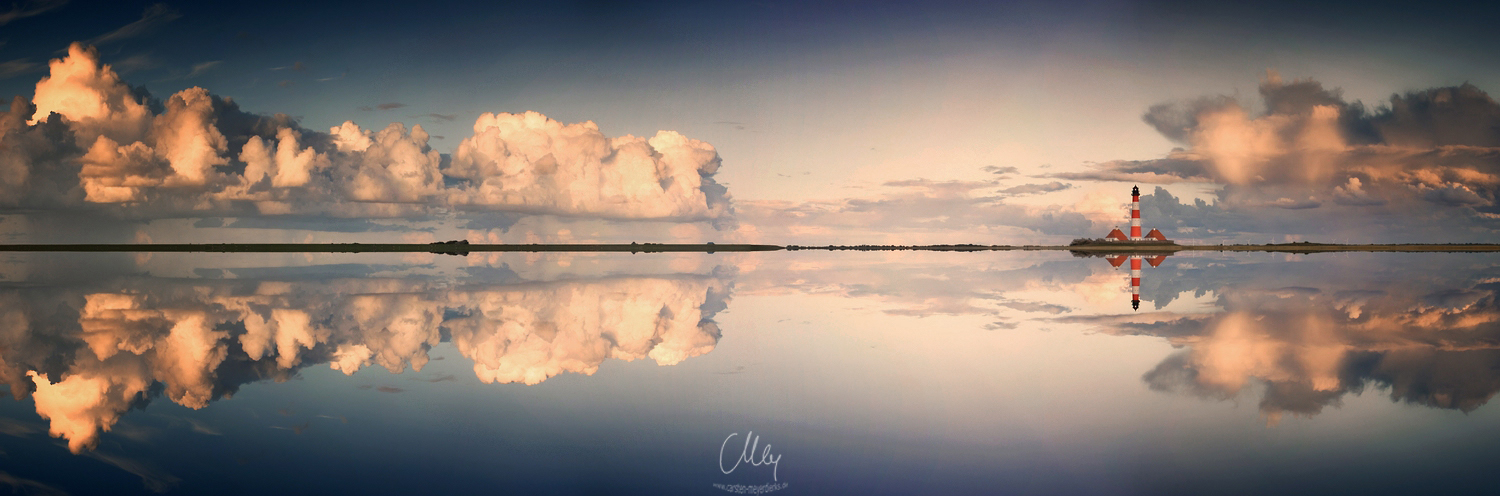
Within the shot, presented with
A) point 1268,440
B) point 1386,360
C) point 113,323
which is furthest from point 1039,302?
point 113,323

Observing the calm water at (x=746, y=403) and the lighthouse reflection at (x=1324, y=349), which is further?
the lighthouse reflection at (x=1324, y=349)

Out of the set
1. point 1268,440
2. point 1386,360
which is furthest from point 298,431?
point 1386,360

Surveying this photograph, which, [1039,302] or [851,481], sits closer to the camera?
[851,481]

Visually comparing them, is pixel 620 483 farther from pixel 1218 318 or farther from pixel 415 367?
pixel 1218 318

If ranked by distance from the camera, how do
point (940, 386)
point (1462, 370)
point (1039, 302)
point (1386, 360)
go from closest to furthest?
1. point (940, 386)
2. point (1462, 370)
3. point (1386, 360)
4. point (1039, 302)

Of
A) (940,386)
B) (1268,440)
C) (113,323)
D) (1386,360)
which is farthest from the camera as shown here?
(113,323)

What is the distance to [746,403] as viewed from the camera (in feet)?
36.8

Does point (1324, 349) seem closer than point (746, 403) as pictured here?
No

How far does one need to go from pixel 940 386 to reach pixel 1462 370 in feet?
33.1

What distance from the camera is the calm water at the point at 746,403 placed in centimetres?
812

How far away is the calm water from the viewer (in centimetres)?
812

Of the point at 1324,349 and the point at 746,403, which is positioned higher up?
the point at 1324,349

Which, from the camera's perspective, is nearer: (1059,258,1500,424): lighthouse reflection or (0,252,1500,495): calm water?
(0,252,1500,495): calm water

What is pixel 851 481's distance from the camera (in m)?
8.02
